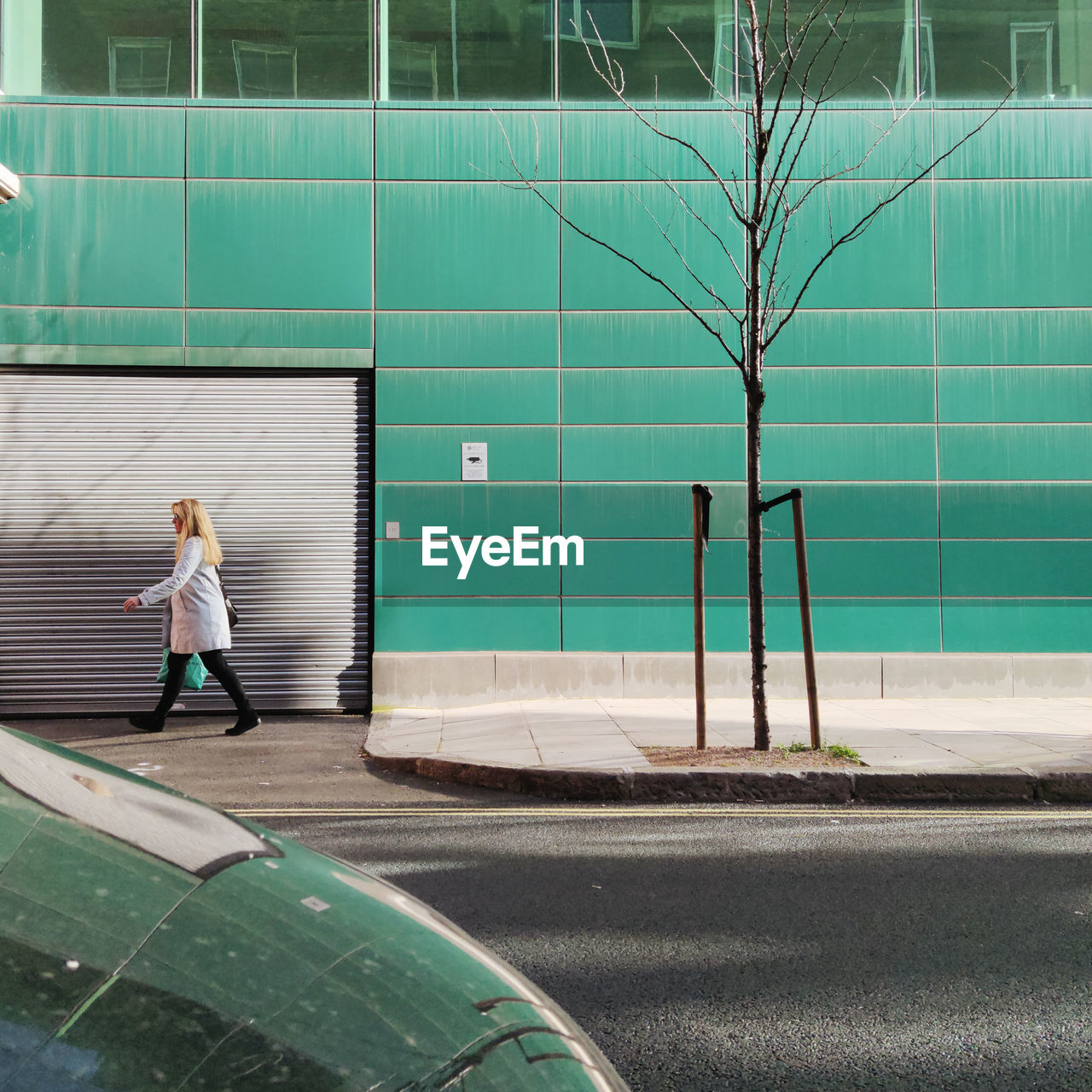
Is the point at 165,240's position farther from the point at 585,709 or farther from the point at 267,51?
the point at 585,709

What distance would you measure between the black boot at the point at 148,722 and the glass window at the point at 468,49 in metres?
6.53

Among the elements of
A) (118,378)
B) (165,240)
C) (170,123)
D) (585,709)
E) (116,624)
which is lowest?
(585,709)

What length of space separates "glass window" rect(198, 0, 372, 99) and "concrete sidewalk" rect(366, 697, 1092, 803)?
20.8 feet

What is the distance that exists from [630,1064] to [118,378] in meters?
9.33

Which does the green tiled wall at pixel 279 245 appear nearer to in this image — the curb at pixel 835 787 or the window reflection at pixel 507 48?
the window reflection at pixel 507 48

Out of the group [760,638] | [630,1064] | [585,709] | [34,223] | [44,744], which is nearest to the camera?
[44,744]

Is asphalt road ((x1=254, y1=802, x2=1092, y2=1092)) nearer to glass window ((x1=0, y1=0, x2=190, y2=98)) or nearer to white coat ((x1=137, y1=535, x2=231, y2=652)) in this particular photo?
white coat ((x1=137, y1=535, x2=231, y2=652))

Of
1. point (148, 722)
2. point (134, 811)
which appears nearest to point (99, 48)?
point (148, 722)

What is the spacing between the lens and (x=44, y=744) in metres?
1.92

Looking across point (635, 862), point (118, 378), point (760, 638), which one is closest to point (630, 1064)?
point (635, 862)

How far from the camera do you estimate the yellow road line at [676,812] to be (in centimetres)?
589

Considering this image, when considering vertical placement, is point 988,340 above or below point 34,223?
below

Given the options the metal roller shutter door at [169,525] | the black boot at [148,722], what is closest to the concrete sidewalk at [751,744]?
the metal roller shutter door at [169,525]

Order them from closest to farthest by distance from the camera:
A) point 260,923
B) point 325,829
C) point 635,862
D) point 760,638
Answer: point 260,923 < point 635,862 < point 325,829 < point 760,638
